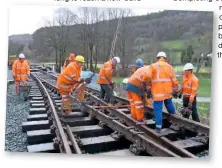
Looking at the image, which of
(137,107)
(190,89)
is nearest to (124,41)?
(137,107)

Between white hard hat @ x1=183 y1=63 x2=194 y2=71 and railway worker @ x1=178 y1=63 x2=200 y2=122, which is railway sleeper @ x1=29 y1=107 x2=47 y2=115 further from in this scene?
white hard hat @ x1=183 y1=63 x2=194 y2=71

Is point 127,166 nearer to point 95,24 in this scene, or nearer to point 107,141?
point 107,141

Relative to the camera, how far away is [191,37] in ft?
15.8

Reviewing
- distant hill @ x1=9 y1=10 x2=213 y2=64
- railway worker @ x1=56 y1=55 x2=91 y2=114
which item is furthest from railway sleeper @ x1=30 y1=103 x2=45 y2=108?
distant hill @ x1=9 y1=10 x2=213 y2=64

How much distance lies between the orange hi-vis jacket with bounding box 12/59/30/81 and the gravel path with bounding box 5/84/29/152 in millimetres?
319

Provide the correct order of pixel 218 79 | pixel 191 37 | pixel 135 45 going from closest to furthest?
pixel 218 79, pixel 191 37, pixel 135 45

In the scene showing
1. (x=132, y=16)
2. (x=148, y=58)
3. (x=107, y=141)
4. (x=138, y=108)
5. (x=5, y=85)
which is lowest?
(x=107, y=141)

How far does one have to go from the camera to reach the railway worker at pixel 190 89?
16.4 feet

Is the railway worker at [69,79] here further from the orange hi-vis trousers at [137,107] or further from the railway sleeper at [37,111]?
the orange hi-vis trousers at [137,107]

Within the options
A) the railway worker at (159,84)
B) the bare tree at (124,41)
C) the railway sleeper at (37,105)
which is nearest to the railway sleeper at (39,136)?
the railway sleeper at (37,105)

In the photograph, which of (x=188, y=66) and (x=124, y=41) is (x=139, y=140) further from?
(x=124, y=41)

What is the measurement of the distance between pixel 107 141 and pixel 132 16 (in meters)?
2.04

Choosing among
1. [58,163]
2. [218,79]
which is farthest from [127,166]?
[218,79]

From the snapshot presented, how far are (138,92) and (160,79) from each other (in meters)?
0.57
